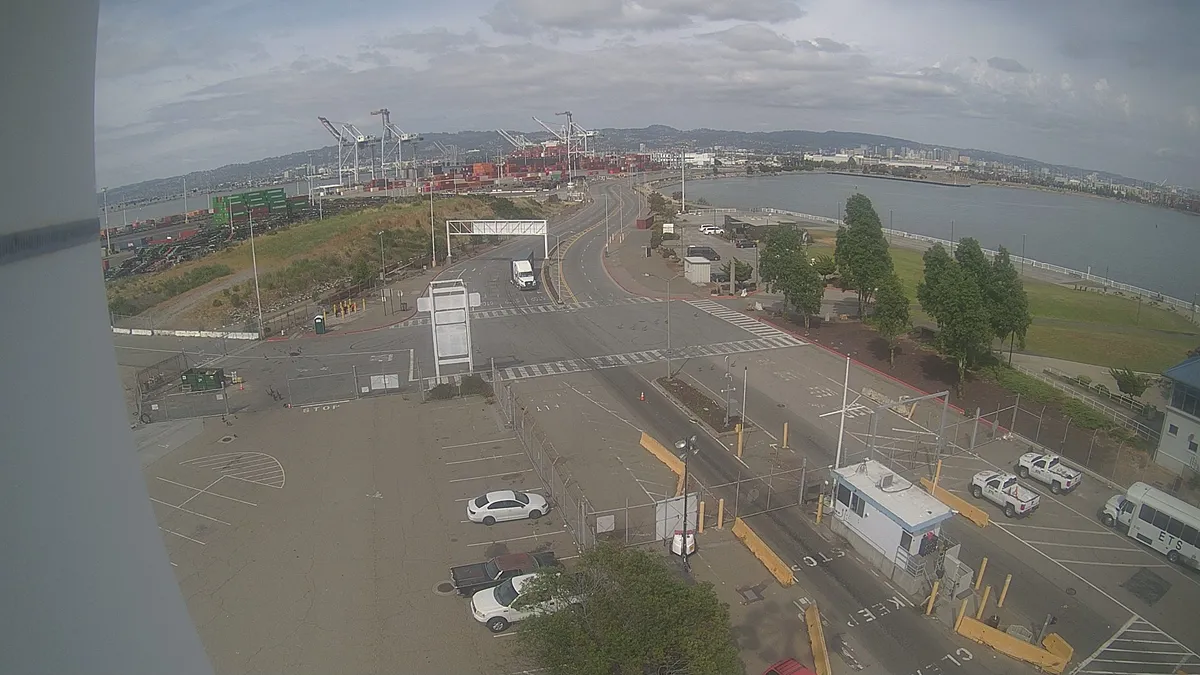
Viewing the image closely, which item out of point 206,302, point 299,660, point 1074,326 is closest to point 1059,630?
point 299,660

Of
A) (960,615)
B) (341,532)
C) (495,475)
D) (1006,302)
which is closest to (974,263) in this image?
(1006,302)

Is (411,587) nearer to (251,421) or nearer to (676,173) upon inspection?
(251,421)

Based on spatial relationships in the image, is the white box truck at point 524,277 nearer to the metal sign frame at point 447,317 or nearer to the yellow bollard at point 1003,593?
the metal sign frame at point 447,317

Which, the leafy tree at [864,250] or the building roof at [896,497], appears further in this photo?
the leafy tree at [864,250]

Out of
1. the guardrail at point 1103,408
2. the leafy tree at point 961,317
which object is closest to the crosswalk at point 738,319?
the leafy tree at point 961,317

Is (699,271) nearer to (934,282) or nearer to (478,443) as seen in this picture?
(934,282)
